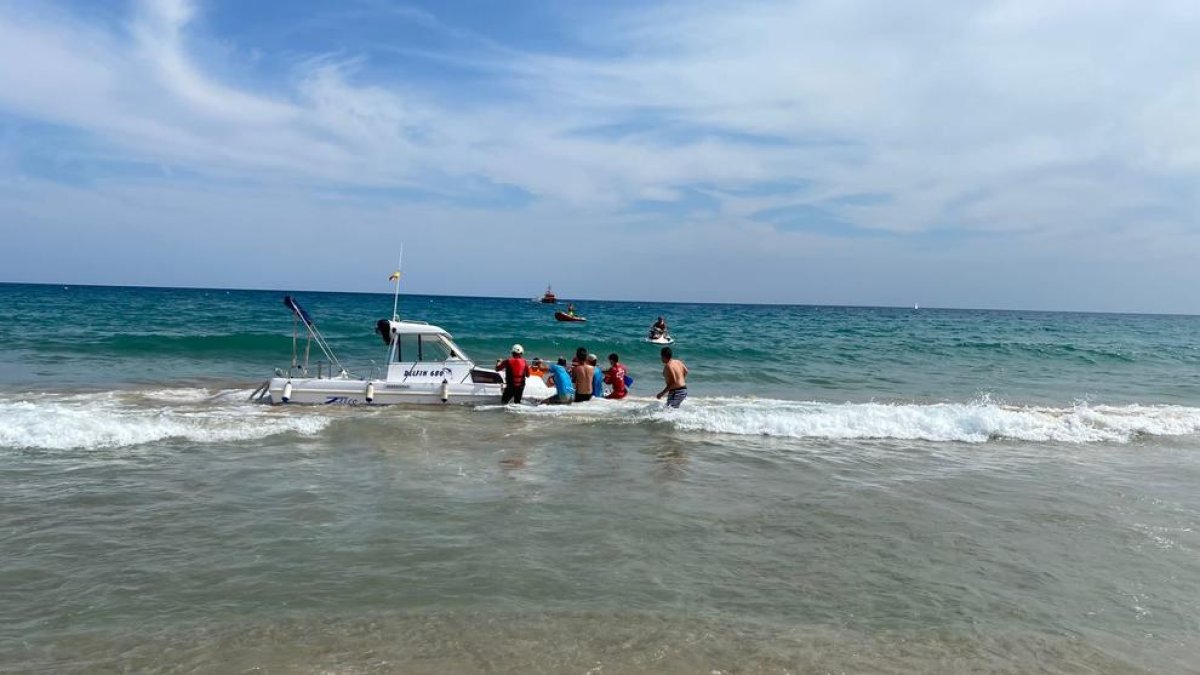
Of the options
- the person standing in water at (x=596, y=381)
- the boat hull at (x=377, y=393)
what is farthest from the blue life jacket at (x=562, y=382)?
the person standing in water at (x=596, y=381)

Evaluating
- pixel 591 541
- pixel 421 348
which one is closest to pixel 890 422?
pixel 591 541

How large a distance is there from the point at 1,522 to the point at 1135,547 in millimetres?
11375

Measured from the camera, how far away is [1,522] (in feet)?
25.2

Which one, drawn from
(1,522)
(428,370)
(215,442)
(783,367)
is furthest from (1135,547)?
(783,367)

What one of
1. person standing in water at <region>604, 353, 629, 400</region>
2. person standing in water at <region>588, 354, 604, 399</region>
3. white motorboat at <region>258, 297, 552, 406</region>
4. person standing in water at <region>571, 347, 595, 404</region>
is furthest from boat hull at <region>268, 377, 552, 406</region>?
person standing in water at <region>604, 353, 629, 400</region>

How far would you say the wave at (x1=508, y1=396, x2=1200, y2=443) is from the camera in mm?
14727

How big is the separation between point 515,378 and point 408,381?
7.92ft

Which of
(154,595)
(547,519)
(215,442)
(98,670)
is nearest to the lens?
(98,670)

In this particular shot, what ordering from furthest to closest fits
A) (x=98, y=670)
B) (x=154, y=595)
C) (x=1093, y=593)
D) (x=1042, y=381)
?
(x=1042, y=381) → (x=1093, y=593) → (x=154, y=595) → (x=98, y=670)

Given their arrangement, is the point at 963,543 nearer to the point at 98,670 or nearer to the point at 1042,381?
the point at 98,670

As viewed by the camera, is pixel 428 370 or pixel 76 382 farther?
pixel 76 382

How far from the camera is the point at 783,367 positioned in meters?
30.2

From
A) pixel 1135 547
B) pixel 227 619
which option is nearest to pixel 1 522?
pixel 227 619

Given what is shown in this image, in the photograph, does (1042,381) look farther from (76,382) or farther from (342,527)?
(76,382)
